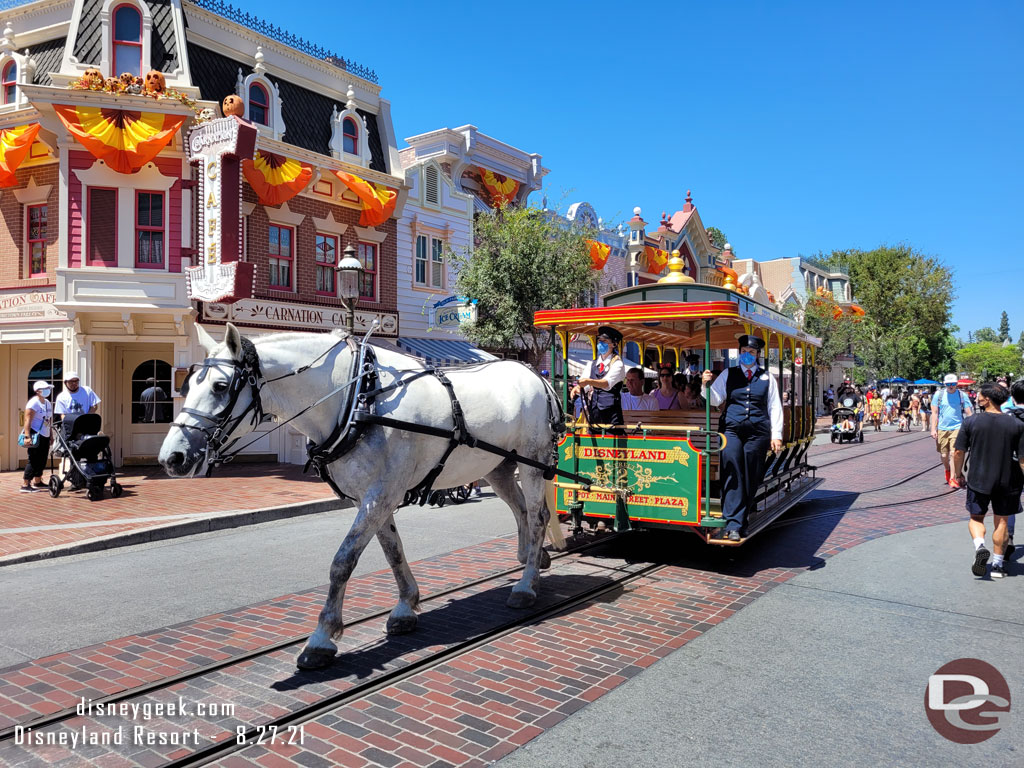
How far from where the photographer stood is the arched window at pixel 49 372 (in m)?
15.7

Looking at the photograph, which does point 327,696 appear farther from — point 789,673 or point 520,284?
point 520,284

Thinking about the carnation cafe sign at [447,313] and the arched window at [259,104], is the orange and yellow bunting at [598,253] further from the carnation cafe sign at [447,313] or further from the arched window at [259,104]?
the arched window at [259,104]

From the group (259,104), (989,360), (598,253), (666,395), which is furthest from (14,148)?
(989,360)

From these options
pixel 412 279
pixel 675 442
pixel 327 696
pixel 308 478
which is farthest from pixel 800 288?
pixel 327 696

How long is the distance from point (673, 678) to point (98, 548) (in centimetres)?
688

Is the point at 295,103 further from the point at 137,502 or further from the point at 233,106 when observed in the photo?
the point at 137,502

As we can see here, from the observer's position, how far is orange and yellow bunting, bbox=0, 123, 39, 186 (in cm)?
1422

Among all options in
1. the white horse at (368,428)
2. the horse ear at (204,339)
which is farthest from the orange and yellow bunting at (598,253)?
the horse ear at (204,339)

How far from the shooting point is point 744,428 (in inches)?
265

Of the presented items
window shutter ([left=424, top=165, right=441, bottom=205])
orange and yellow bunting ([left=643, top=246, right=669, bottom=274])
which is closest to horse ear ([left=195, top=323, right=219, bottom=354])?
window shutter ([left=424, top=165, right=441, bottom=205])

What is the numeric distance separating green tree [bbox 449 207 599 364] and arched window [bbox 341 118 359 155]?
439cm

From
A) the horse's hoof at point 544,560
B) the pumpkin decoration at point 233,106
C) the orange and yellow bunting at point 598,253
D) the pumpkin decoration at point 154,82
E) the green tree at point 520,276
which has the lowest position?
the horse's hoof at point 544,560

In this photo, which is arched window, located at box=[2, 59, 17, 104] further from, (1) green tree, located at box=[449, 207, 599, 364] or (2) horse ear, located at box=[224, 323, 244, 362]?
(2) horse ear, located at box=[224, 323, 244, 362]

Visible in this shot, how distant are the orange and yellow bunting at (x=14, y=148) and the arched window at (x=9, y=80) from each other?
5.36 feet
